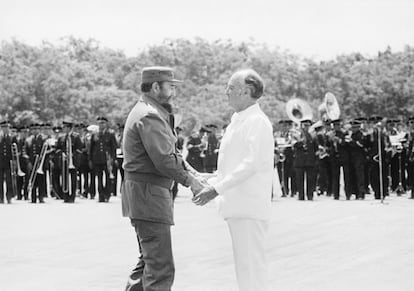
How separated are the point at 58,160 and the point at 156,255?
17650 millimetres

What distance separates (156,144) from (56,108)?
167 ft

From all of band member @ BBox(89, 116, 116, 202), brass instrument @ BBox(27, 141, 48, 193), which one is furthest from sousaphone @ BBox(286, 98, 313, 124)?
brass instrument @ BBox(27, 141, 48, 193)

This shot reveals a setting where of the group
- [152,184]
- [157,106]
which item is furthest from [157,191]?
[157,106]

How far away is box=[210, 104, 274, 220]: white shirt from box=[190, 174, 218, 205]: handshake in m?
0.06

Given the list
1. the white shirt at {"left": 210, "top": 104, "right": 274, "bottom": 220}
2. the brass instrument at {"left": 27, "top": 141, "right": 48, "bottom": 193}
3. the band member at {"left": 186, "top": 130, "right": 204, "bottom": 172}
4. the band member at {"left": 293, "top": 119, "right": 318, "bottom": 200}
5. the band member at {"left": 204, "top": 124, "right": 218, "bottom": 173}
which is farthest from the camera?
the band member at {"left": 186, "top": 130, "right": 204, "bottom": 172}

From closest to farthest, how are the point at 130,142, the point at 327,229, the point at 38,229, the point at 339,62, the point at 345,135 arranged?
1. the point at 130,142
2. the point at 327,229
3. the point at 38,229
4. the point at 345,135
5. the point at 339,62

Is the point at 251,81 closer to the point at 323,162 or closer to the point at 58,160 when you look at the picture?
the point at 323,162

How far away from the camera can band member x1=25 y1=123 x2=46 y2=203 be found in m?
23.4

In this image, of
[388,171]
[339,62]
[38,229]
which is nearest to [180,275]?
[38,229]

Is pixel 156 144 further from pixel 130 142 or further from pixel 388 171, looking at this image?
pixel 388 171

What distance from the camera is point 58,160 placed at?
2417cm

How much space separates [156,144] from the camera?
22.6 feet

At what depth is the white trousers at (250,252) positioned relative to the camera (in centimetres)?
667

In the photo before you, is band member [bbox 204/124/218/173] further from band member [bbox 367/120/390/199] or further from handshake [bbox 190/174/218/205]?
handshake [bbox 190/174/218/205]
